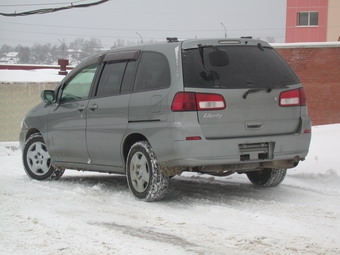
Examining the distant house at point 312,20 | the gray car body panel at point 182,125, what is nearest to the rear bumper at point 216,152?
the gray car body panel at point 182,125

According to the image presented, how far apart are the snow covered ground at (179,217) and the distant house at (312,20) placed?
99.5ft

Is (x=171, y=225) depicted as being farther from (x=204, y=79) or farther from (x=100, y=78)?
(x=100, y=78)

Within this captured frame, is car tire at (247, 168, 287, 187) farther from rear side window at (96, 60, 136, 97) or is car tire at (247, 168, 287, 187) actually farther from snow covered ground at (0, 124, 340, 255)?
rear side window at (96, 60, 136, 97)

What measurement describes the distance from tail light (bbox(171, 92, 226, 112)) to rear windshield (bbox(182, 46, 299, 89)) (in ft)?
0.38

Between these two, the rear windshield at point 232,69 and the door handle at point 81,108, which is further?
the door handle at point 81,108

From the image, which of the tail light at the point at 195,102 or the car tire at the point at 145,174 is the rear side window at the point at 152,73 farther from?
the car tire at the point at 145,174

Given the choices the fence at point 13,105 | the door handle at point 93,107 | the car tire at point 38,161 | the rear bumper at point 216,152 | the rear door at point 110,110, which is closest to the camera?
the rear bumper at point 216,152

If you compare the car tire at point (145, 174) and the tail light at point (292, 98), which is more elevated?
the tail light at point (292, 98)

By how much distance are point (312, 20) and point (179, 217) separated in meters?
34.5

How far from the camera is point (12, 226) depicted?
18.1 ft

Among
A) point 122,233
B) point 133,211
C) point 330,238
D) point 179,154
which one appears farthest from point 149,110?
point 330,238

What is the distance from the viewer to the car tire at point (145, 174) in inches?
260

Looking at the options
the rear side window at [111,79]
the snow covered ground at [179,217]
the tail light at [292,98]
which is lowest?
the snow covered ground at [179,217]

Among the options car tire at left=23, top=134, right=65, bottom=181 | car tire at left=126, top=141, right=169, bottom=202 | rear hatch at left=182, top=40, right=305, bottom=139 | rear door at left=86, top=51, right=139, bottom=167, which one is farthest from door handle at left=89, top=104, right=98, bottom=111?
rear hatch at left=182, top=40, right=305, bottom=139
